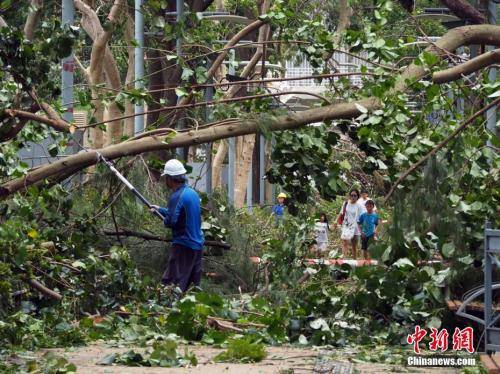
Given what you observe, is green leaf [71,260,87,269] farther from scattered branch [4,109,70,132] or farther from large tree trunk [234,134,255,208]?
large tree trunk [234,134,255,208]

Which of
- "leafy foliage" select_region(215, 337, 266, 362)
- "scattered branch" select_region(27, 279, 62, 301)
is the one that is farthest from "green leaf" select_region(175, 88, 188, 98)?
"leafy foliage" select_region(215, 337, 266, 362)

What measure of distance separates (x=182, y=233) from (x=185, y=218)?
0.58ft

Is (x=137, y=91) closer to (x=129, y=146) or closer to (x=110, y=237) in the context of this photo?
(x=129, y=146)

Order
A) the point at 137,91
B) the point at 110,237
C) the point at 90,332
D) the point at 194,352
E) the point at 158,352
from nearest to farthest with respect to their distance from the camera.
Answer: the point at 158,352 < the point at 194,352 < the point at 90,332 < the point at 137,91 < the point at 110,237

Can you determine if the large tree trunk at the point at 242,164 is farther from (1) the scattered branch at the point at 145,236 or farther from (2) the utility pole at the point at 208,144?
(1) the scattered branch at the point at 145,236

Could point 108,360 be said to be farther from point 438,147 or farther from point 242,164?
point 242,164

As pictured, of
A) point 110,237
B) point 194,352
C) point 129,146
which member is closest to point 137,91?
point 129,146

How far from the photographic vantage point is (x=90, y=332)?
9.34 meters

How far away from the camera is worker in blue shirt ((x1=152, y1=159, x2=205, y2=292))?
11336 millimetres

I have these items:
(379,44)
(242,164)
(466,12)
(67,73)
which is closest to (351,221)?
(466,12)

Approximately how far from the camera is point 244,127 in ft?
34.6

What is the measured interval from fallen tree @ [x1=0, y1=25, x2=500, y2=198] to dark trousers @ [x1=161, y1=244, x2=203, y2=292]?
4.01 ft

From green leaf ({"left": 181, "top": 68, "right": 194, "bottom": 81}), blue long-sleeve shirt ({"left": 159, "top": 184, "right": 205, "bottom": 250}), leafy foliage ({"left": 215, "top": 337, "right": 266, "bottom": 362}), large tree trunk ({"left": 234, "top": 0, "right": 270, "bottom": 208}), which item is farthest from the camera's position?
large tree trunk ({"left": 234, "top": 0, "right": 270, "bottom": 208})

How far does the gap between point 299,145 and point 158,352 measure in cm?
343
